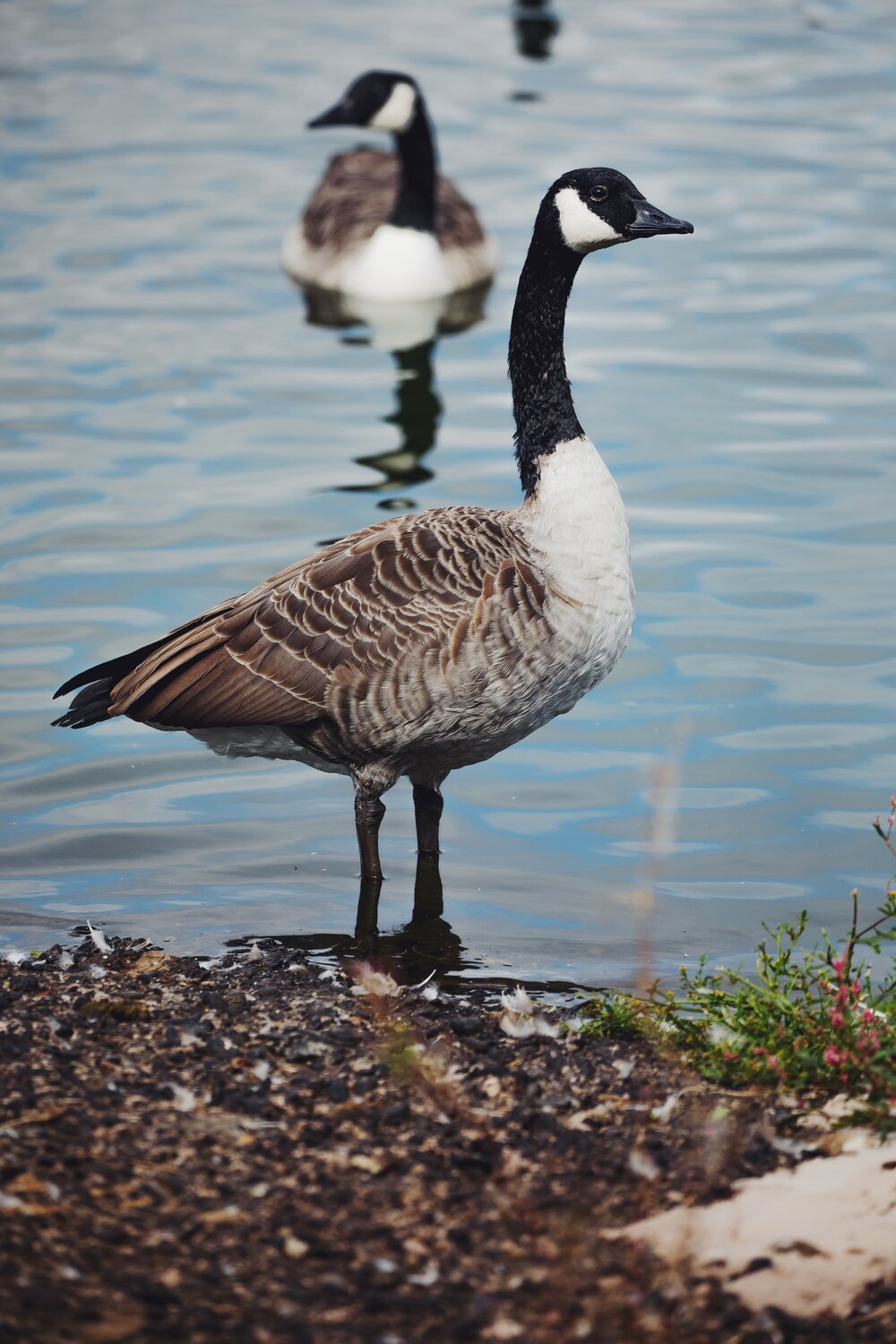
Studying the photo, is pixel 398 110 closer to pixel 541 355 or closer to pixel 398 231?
pixel 398 231

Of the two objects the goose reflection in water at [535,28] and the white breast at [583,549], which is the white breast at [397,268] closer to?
the goose reflection in water at [535,28]

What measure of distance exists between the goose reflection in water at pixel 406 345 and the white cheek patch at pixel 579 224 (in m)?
4.78

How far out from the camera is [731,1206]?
4.79 m

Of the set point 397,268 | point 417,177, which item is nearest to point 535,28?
point 417,177

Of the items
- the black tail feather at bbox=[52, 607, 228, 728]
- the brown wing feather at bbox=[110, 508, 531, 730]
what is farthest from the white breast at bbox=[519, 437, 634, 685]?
the black tail feather at bbox=[52, 607, 228, 728]

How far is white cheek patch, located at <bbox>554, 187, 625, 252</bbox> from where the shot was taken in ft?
26.3

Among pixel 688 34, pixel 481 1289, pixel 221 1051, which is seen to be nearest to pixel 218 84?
pixel 688 34

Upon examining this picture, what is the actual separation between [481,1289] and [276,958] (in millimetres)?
2897

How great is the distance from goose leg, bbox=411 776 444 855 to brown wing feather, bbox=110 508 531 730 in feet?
3.14

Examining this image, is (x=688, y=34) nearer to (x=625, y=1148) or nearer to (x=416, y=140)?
(x=416, y=140)

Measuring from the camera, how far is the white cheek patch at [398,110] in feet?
59.1

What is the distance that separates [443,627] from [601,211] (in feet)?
7.41

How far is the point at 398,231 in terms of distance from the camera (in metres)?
18.0

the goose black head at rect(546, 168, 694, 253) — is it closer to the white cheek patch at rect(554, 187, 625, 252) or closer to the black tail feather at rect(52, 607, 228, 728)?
the white cheek patch at rect(554, 187, 625, 252)
